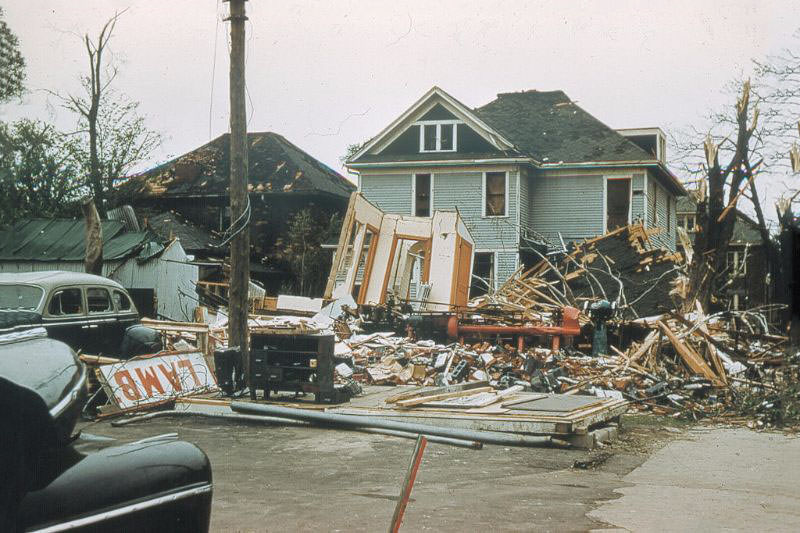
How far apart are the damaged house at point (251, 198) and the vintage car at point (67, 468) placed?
35702mm

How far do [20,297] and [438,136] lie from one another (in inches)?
888

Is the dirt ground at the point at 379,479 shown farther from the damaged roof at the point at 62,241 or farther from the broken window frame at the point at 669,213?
the broken window frame at the point at 669,213

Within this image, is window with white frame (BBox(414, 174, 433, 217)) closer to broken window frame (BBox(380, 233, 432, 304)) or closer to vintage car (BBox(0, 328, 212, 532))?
broken window frame (BBox(380, 233, 432, 304))

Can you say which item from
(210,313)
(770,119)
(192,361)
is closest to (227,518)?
(192,361)

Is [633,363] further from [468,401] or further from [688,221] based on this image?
[688,221]

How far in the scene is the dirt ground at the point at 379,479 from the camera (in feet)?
21.0

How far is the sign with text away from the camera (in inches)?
475

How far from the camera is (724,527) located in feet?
20.9

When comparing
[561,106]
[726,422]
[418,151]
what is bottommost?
[726,422]

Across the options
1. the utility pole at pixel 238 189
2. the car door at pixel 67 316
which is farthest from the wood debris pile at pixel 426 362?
the car door at pixel 67 316

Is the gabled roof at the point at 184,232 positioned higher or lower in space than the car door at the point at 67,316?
higher

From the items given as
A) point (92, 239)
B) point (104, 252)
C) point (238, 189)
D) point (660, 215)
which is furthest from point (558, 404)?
point (660, 215)

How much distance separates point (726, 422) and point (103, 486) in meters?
12.1

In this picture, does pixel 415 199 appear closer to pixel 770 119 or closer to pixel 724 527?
pixel 770 119
